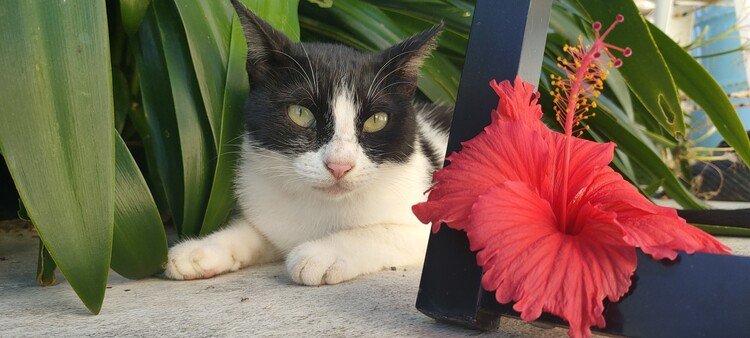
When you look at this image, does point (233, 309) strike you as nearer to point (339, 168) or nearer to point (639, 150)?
point (339, 168)

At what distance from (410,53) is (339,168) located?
0.72ft

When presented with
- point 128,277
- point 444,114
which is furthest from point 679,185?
point 128,277

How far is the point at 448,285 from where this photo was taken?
637 millimetres

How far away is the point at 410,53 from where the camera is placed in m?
1.06

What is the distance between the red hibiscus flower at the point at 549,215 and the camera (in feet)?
1.73

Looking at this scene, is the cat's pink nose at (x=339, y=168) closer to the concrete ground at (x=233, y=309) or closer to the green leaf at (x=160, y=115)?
the concrete ground at (x=233, y=309)

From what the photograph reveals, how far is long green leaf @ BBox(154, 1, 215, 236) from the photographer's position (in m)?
1.07

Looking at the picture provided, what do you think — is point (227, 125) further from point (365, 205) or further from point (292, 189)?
point (365, 205)

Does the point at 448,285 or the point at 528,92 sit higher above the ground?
the point at 528,92

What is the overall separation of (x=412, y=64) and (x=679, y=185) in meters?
0.62

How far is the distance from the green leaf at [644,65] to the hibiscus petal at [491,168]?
1.77 feet

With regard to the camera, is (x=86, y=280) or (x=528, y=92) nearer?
(x=528, y=92)

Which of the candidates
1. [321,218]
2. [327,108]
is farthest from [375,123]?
[321,218]

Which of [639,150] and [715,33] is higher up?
[715,33]
